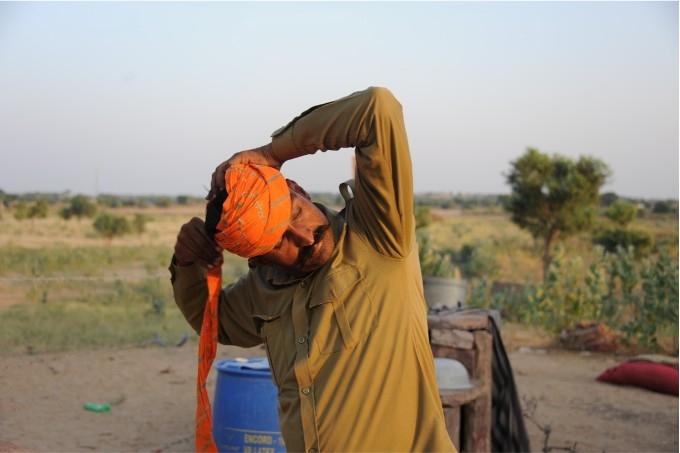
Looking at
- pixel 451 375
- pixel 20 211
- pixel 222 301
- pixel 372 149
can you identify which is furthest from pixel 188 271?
pixel 20 211

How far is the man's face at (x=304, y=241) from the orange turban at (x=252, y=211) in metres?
0.05

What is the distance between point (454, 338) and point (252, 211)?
2985 mm

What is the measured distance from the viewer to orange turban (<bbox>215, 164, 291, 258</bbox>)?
2146 mm

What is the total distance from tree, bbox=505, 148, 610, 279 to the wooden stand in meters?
20.3

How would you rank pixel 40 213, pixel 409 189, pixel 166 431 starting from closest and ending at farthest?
1. pixel 409 189
2. pixel 166 431
3. pixel 40 213

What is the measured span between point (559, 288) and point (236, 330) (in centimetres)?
930

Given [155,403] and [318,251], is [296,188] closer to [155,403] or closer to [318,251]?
[318,251]

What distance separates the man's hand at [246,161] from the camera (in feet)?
7.34

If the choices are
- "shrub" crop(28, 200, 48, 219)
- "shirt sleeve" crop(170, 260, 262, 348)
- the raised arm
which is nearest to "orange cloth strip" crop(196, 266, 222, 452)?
"shirt sleeve" crop(170, 260, 262, 348)

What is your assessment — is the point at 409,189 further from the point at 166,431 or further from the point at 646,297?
the point at 646,297

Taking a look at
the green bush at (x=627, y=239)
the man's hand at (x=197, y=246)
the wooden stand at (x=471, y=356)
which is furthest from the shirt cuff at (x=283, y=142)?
the green bush at (x=627, y=239)

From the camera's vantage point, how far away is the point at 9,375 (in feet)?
24.6

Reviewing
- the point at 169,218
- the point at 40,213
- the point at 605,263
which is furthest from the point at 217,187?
the point at 169,218

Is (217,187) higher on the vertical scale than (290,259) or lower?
higher
